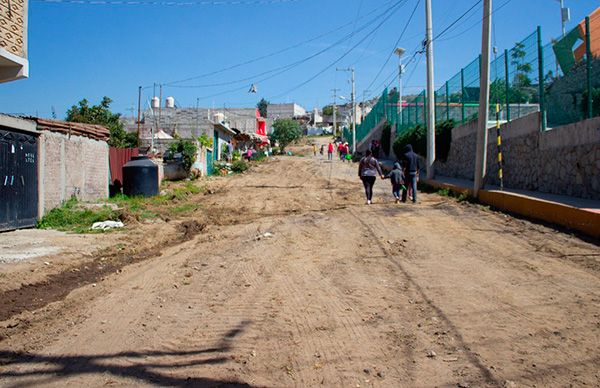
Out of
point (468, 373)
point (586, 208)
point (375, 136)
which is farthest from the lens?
point (375, 136)

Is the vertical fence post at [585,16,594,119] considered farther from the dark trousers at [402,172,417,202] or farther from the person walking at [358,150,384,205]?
the person walking at [358,150,384,205]

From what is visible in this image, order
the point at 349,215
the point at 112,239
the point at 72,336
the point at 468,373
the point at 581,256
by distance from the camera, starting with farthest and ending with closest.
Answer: the point at 349,215 → the point at 112,239 → the point at 581,256 → the point at 72,336 → the point at 468,373

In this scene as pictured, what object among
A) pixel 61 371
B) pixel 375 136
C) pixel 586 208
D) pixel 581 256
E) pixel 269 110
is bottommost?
pixel 61 371

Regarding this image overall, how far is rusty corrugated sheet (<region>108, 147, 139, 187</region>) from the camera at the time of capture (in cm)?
1978

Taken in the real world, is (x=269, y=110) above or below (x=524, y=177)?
above

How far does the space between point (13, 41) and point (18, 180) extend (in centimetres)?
316

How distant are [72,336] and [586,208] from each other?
27.9 feet

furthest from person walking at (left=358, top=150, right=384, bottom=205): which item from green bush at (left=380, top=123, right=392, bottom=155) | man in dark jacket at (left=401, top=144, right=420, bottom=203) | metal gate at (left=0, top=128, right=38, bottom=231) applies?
green bush at (left=380, top=123, right=392, bottom=155)

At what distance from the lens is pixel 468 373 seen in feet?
12.7

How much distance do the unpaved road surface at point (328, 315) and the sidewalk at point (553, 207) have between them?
40 centimetres

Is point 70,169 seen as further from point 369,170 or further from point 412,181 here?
point 412,181

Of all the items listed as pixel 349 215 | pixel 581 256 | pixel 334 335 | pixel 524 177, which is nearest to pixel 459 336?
pixel 334 335

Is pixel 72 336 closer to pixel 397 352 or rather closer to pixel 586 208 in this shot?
pixel 397 352

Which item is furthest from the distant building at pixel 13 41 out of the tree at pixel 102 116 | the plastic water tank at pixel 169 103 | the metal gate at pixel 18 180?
the plastic water tank at pixel 169 103
